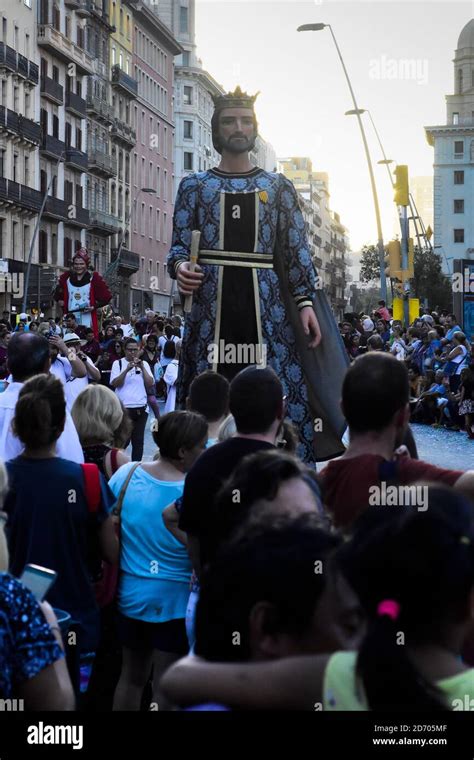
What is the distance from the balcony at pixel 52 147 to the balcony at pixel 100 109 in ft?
23.3

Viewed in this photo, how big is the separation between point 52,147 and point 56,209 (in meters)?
3.05

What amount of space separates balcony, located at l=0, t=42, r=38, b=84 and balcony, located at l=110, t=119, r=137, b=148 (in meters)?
18.1

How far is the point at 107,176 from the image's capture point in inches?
3285

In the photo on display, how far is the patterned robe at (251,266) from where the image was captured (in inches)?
279

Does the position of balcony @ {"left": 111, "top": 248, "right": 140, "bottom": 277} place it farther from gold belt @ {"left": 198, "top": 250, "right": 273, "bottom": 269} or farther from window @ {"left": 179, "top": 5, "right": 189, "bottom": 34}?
gold belt @ {"left": 198, "top": 250, "right": 273, "bottom": 269}

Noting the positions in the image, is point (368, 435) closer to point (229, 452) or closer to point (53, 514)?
point (229, 452)

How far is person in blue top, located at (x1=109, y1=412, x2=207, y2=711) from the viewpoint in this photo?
5.68 meters

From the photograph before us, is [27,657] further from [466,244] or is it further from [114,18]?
[466,244]

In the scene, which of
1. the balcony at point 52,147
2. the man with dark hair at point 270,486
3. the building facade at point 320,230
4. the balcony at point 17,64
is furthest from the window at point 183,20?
the man with dark hair at point 270,486

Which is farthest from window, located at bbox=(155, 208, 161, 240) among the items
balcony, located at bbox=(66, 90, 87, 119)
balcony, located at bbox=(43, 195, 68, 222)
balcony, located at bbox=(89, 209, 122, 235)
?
balcony, located at bbox=(43, 195, 68, 222)

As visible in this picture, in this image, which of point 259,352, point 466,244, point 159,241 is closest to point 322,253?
point 466,244

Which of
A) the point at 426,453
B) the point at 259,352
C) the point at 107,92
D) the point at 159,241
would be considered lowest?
the point at 426,453

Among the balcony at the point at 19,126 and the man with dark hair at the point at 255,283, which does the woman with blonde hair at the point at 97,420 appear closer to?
the man with dark hair at the point at 255,283

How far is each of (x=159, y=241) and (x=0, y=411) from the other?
315 feet
